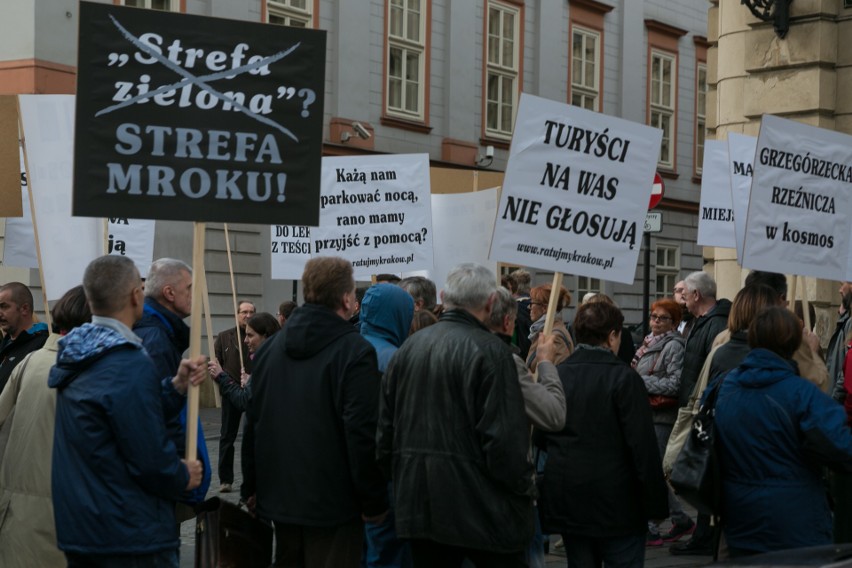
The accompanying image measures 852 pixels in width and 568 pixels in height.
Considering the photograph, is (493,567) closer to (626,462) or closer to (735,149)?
(626,462)

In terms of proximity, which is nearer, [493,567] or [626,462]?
[493,567]

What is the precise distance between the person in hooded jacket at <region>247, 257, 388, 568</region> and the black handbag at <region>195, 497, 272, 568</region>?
10cm

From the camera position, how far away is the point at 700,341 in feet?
29.6

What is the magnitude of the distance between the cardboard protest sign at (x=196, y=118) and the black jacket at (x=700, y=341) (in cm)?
379

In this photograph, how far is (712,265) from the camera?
14.9 m

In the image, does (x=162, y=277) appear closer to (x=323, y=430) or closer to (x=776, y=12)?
(x=323, y=430)

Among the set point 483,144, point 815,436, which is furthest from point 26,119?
point 483,144

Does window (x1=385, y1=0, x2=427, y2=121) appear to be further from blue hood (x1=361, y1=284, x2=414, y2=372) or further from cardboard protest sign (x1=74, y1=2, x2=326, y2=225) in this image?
cardboard protest sign (x1=74, y1=2, x2=326, y2=225)

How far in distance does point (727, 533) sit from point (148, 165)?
9.40 ft

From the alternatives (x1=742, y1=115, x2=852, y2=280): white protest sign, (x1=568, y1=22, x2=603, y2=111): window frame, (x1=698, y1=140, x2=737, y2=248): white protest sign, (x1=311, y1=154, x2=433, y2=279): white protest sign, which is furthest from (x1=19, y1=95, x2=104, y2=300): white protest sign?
(x1=568, y1=22, x2=603, y2=111): window frame

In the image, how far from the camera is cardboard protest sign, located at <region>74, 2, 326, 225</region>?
18.4ft

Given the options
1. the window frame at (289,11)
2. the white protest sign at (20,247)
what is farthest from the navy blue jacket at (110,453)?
the window frame at (289,11)

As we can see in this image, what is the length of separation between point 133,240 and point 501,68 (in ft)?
67.2

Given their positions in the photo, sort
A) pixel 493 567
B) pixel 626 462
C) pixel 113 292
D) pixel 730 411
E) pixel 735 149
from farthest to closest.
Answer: pixel 735 149, pixel 626 462, pixel 730 411, pixel 493 567, pixel 113 292
